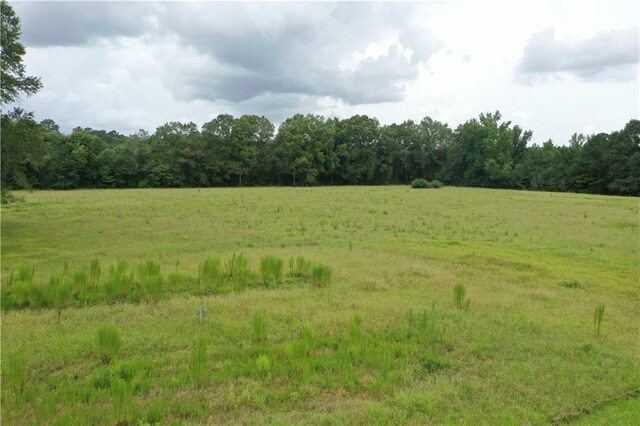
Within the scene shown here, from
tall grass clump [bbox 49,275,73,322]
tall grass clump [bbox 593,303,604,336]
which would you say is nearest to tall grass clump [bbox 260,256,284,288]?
tall grass clump [bbox 49,275,73,322]

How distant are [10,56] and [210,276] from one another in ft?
52.4

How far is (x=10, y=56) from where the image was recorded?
1984 cm

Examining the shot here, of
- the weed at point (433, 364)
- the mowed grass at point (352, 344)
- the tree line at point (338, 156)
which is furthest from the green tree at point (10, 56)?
the tree line at point (338, 156)

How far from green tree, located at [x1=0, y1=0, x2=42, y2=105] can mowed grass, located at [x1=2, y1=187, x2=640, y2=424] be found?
7.37 meters

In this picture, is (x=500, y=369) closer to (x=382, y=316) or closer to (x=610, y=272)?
(x=382, y=316)

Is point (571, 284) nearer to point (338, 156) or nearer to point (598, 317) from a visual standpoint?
point (598, 317)

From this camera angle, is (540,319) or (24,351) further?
(540,319)

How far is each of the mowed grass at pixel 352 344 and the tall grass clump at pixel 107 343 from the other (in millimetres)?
161

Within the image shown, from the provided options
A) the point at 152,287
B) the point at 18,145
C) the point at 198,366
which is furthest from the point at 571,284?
the point at 18,145

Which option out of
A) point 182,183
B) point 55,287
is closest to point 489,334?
point 55,287

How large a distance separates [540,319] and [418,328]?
284 centimetres

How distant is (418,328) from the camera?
327 inches

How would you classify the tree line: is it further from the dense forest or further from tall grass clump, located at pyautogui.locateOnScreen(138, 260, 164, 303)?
tall grass clump, located at pyautogui.locateOnScreen(138, 260, 164, 303)

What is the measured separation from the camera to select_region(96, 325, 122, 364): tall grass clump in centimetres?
677
